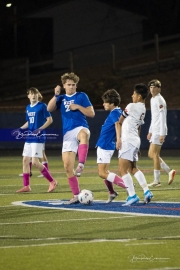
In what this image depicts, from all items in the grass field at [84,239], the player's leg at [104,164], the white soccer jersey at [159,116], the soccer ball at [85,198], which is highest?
the white soccer jersey at [159,116]

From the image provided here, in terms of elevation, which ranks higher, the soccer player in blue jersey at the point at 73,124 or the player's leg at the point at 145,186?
the soccer player in blue jersey at the point at 73,124

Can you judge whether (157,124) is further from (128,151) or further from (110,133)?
(128,151)

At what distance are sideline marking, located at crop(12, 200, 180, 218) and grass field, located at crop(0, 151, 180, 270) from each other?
0.98 ft

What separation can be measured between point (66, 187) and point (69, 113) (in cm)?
390

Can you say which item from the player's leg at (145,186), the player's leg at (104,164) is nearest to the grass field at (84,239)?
the player's leg at (104,164)

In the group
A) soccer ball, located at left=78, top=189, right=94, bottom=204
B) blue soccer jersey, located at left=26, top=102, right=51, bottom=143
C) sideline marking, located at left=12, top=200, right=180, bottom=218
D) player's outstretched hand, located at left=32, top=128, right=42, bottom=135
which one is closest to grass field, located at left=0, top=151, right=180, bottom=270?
sideline marking, located at left=12, top=200, right=180, bottom=218

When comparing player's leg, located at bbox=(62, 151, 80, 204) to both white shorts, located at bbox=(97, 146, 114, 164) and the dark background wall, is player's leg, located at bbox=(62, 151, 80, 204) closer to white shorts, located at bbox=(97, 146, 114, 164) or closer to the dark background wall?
white shorts, located at bbox=(97, 146, 114, 164)

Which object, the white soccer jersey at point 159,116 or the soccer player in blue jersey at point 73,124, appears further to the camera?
the white soccer jersey at point 159,116

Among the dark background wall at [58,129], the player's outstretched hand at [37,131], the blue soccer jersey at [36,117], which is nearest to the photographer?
the player's outstretched hand at [37,131]

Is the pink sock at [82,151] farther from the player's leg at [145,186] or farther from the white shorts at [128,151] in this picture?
the player's leg at [145,186]

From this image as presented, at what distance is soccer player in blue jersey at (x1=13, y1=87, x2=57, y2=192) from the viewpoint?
1794cm

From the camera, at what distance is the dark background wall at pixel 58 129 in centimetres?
3547

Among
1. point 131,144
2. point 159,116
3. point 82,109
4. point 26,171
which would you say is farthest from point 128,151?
point 159,116

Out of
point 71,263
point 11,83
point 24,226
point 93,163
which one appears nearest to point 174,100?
point 11,83
